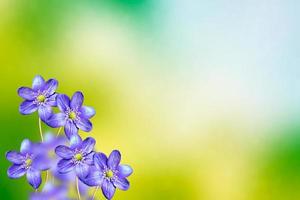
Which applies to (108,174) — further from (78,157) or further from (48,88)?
(48,88)

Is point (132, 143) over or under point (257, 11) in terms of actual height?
under

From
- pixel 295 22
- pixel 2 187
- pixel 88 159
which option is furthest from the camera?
pixel 295 22

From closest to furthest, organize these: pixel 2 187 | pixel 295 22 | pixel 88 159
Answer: pixel 88 159 < pixel 2 187 < pixel 295 22

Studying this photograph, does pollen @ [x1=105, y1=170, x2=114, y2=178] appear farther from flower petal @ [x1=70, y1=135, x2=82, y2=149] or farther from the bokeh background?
the bokeh background

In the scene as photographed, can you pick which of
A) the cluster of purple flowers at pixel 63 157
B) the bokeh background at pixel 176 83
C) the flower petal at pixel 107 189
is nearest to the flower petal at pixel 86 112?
the cluster of purple flowers at pixel 63 157

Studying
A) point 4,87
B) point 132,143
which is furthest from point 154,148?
point 4,87

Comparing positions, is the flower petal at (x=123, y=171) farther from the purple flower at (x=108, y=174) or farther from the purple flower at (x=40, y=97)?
the purple flower at (x=40, y=97)

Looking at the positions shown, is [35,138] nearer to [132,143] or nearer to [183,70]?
[132,143]
